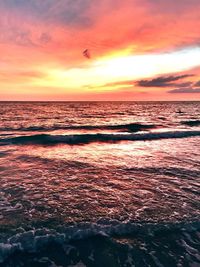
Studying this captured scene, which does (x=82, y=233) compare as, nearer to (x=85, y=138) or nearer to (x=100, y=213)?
(x=100, y=213)

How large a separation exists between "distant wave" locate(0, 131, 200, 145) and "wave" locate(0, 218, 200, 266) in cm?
1642

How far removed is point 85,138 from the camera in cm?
2586

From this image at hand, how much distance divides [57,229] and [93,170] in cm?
622

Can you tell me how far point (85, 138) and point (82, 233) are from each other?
19.5 metres

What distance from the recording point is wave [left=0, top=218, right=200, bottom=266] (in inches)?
233

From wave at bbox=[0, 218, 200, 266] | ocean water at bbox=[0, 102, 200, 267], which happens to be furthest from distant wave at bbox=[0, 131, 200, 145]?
wave at bbox=[0, 218, 200, 266]

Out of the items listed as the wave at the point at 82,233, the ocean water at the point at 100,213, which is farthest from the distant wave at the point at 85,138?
the wave at the point at 82,233

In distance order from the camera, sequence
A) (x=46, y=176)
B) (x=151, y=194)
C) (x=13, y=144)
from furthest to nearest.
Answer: (x=13, y=144)
(x=46, y=176)
(x=151, y=194)

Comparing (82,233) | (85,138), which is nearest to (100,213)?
(82,233)

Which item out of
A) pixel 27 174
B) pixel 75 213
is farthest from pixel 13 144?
pixel 75 213

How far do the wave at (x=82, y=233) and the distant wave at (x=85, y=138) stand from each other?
16.4 metres

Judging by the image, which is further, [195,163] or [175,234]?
[195,163]

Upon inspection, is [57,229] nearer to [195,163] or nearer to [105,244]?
[105,244]

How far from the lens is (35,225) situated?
22.4 ft
